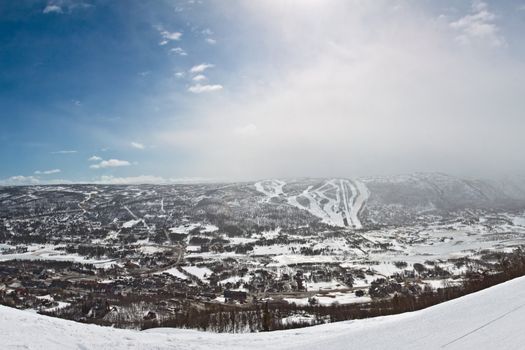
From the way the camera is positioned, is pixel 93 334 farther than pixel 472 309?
Yes

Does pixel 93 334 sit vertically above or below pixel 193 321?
above

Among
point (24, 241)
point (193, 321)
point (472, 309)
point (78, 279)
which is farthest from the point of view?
point (24, 241)

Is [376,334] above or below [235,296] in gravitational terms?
above

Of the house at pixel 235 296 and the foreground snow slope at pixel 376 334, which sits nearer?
the foreground snow slope at pixel 376 334

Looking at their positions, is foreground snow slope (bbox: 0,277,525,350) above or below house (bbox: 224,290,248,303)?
above

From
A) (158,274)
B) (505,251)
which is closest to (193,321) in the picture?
(158,274)

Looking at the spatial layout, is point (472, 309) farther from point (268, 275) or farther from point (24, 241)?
point (24, 241)

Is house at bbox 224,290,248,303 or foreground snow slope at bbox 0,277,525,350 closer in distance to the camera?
foreground snow slope at bbox 0,277,525,350

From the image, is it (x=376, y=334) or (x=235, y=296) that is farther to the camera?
(x=235, y=296)
